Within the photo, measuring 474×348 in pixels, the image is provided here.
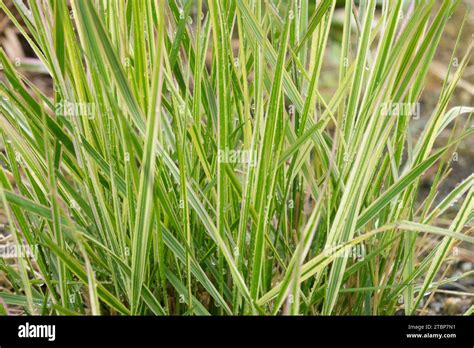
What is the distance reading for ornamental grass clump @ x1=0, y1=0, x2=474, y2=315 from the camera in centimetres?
64

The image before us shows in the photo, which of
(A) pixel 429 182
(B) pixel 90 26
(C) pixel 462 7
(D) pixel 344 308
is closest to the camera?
(B) pixel 90 26

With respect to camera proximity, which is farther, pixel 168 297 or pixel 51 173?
pixel 168 297

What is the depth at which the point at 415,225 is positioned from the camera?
24.5 inches

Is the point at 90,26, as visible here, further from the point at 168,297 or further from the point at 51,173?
the point at 168,297

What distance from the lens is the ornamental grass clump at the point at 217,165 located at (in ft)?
2.10

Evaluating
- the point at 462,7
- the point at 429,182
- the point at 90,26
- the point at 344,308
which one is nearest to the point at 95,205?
the point at 90,26

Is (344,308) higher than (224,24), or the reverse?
(224,24)

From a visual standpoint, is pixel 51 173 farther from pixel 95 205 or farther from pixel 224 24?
pixel 224 24

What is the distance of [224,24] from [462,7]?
1262 mm

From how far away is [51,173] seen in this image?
60cm

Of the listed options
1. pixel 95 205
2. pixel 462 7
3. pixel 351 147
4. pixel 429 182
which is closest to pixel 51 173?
pixel 95 205

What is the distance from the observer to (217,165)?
0.69 meters
